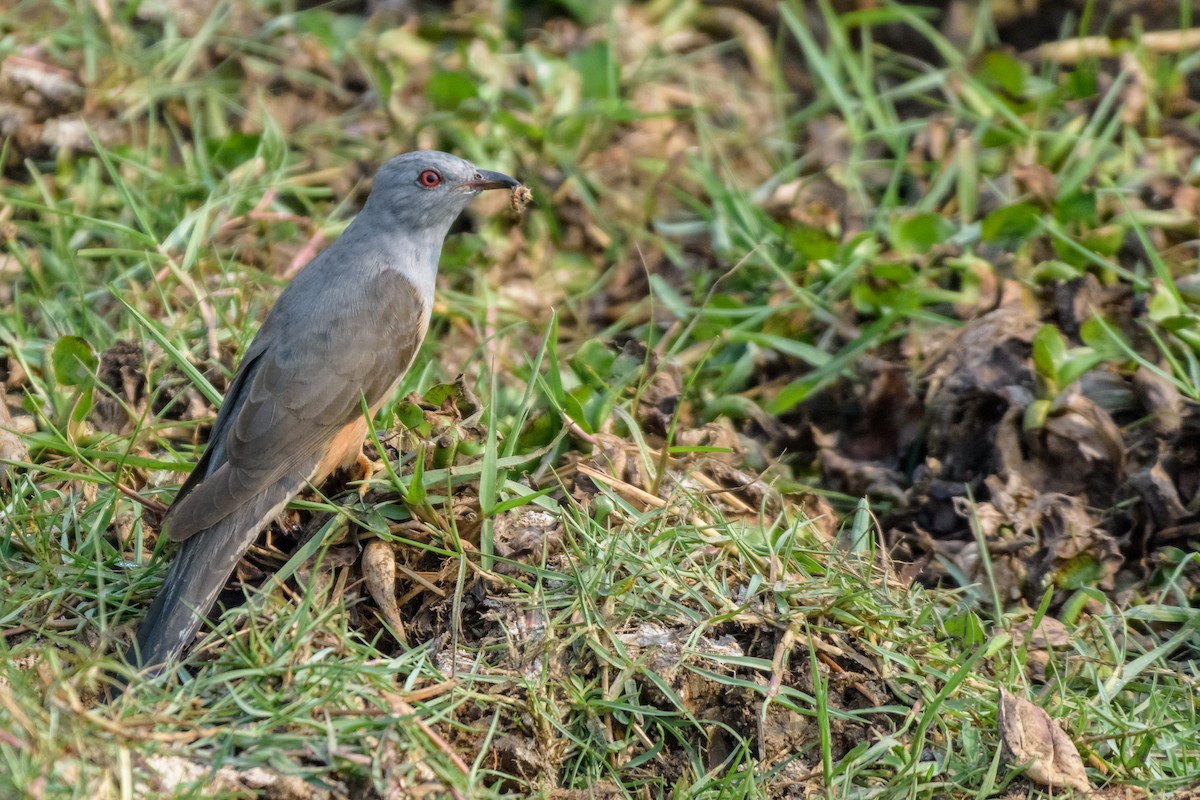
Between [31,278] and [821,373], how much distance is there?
3455mm

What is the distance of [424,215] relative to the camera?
5164 mm

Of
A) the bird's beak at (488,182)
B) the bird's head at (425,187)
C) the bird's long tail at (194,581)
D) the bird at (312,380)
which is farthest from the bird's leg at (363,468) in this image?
the bird's beak at (488,182)

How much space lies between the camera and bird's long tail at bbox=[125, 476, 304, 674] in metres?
3.72

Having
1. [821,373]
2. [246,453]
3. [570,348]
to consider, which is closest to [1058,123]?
[821,373]

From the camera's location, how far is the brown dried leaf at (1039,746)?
3.65 meters

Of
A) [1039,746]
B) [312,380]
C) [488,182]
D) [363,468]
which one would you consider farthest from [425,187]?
[1039,746]

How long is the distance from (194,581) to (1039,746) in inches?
99.0

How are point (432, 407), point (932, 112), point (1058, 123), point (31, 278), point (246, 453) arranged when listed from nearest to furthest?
point (246, 453) < point (432, 407) < point (31, 278) < point (1058, 123) < point (932, 112)

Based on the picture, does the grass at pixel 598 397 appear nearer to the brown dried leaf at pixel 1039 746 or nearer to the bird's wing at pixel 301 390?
the brown dried leaf at pixel 1039 746

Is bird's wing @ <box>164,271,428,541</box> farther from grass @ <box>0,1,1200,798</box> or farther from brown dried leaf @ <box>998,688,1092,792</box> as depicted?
brown dried leaf @ <box>998,688,1092,792</box>

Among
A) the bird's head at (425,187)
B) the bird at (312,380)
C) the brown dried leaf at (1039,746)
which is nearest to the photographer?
the brown dried leaf at (1039,746)

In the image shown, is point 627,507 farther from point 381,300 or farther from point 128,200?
point 128,200

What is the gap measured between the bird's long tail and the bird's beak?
1.64m

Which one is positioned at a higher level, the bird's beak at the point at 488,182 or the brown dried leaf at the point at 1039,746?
the bird's beak at the point at 488,182
